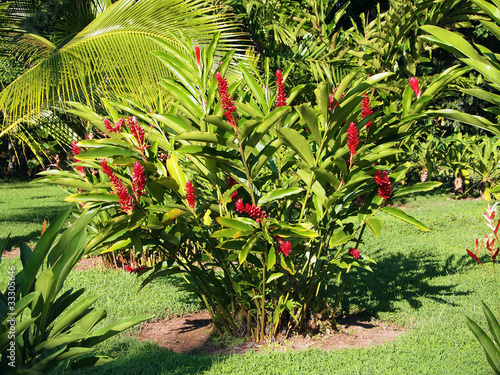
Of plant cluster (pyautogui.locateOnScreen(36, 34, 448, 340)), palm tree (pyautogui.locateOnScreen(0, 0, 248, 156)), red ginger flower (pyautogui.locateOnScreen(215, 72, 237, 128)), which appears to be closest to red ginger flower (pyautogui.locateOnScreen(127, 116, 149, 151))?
plant cluster (pyautogui.locateOnScreen(36, 34, 448, 340))

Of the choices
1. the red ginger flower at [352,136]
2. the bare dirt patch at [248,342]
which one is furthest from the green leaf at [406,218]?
the bare dirt patch at [248,342]

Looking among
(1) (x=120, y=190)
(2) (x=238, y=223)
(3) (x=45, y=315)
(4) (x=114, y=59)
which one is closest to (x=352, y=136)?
(2) (x=238, y=223)

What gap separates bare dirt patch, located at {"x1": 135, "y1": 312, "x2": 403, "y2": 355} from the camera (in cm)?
319

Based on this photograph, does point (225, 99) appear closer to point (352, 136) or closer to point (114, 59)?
point (352, 136)

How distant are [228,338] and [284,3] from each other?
16.6ft

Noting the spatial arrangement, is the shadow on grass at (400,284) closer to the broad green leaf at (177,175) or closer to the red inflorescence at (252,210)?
the red inflorescence at (252,210)

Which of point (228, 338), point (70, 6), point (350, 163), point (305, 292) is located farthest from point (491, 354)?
point (70, 6)

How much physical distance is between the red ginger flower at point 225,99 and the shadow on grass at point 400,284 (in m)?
2.23

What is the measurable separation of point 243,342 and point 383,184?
144 centimetres

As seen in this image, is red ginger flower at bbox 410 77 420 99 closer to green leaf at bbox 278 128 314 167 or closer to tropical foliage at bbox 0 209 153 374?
green leaf at bbox 278 128 314 167

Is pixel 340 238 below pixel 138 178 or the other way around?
below

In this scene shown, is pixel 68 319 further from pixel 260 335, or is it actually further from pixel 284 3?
pixel 284 3

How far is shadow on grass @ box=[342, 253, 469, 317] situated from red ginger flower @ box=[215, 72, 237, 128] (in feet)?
7.32

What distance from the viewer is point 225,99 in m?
2.38
